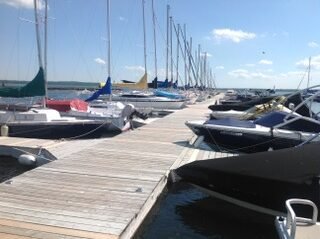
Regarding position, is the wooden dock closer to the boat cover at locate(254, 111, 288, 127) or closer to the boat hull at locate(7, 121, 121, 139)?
the boat cover at locate(254, 111, 288, 127)

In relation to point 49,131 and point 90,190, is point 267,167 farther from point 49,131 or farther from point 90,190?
point 49,131

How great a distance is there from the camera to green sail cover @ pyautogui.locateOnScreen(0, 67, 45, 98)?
15156 mm

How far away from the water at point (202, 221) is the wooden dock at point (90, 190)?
1.69ft

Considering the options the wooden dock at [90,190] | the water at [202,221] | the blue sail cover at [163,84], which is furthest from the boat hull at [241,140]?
the blue sail cover at [163,84]

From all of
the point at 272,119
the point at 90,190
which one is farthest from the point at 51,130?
the point at 90,190

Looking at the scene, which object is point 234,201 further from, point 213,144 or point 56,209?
point 213,144

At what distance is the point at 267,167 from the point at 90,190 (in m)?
3.12

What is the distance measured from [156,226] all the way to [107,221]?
1938 mm

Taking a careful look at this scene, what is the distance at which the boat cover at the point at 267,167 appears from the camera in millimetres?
6863

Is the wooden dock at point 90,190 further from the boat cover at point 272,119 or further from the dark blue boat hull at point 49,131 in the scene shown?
the dark blue boat hull at point 49,131

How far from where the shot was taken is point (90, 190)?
7.38m

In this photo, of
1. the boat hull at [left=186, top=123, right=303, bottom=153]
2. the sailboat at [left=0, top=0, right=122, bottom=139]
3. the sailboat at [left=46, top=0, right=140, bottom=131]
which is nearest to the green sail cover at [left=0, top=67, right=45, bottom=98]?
the sailboat at [left=0, top=0, right=122, bottom=139]

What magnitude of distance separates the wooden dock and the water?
1.69 ft

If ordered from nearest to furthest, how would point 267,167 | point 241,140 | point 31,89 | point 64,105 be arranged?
point 267,167, point 241,140, point 31,89, point 64,105
